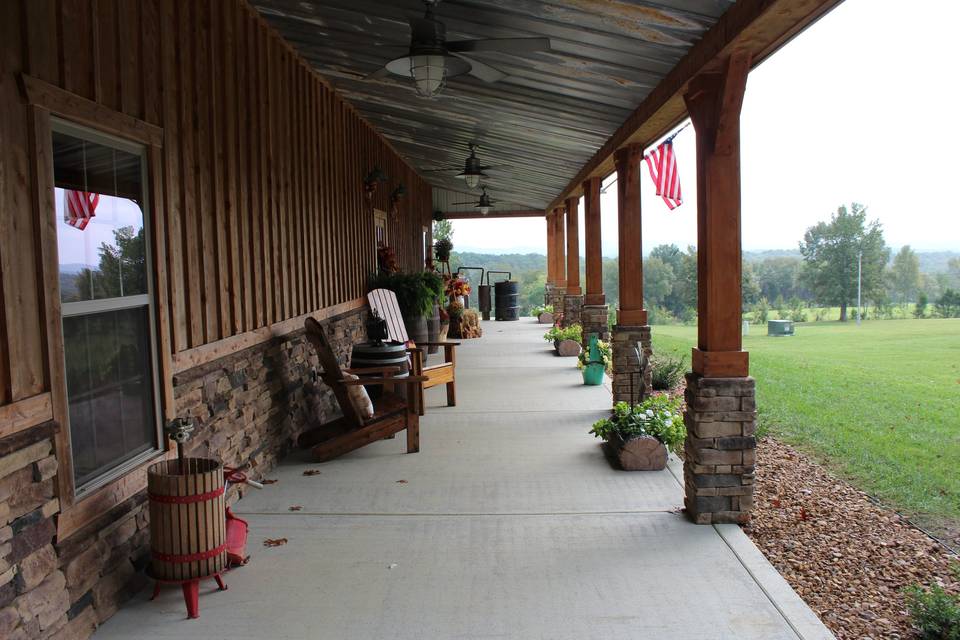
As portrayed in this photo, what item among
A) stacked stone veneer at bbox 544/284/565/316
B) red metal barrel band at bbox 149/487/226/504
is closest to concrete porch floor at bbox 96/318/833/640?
red metal barrel band at bbox 149/487/226/504

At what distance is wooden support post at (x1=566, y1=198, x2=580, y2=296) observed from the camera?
12.3 m

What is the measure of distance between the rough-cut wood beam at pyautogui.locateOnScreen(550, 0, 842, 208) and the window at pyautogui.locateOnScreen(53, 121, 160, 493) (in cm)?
263

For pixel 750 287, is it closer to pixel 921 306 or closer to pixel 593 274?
pixel 921 306

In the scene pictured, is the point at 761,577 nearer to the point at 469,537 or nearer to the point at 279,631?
the point at 469,537

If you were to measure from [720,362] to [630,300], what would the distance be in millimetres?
2801

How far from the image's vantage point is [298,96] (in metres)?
5.67

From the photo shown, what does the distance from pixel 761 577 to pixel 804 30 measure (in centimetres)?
233

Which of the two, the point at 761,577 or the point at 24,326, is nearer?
the point at 24,326

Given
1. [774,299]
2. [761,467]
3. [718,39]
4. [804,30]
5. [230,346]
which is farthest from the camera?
[774,299]

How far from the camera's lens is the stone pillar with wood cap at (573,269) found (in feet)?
39.9

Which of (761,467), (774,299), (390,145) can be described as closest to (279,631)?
(761,467)

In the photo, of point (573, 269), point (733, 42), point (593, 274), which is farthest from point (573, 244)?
point (733, 42)

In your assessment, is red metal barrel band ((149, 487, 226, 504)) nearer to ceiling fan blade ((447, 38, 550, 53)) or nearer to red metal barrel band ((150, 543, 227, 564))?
red metal barrel band ((150, 543, 227, 564))

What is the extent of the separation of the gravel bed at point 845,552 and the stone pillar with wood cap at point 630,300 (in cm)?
157
